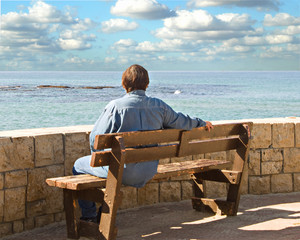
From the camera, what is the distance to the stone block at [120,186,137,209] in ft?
16.6

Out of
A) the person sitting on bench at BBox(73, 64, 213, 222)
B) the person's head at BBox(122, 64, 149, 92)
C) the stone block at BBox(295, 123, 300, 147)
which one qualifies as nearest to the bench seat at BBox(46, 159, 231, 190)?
the person sitting on bench at BBox(73, 64, 213, 222)

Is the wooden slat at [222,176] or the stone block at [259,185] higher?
the wooden slat at [222,176]

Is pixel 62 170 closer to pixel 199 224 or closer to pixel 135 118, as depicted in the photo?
pixel 135 118

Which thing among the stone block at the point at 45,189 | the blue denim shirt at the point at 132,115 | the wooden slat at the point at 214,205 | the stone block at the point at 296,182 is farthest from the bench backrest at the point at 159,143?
the stone block at the point at 296,182

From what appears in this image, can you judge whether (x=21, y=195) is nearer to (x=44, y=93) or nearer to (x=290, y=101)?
(x=290, y=101)

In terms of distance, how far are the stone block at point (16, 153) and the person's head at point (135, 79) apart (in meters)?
1.06

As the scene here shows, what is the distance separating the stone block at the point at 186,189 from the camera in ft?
17.7

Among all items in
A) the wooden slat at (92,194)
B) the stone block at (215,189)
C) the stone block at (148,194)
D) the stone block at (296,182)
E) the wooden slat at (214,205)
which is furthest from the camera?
the stone block at (296,182)

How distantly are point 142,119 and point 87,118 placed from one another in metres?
37.7

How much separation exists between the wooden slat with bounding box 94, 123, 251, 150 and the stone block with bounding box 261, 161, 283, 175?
1304mm

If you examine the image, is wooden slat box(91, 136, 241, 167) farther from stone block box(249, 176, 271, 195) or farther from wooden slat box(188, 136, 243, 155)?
stone block box(249, 176, 271, 195)

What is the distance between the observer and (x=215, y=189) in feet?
18.4

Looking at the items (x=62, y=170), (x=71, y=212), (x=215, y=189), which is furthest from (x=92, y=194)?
(x=215, y=189)

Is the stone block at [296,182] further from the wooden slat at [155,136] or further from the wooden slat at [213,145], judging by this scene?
the wooden slat at [155,136]
